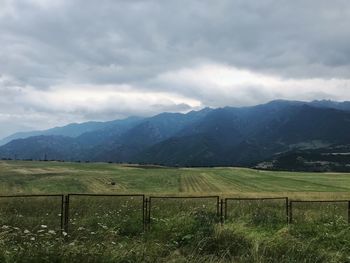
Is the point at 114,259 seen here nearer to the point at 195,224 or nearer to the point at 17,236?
the point at 17,236

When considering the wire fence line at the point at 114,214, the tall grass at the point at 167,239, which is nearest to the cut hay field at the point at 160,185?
the wire fence line at the point at 114,214

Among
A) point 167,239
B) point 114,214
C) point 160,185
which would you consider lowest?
point 160,185

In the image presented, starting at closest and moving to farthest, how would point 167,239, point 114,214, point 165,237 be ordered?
point 167,239 → point 165,237 → point 114,214

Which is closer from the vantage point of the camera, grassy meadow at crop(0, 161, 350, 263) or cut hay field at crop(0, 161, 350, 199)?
grassy meadow at crop(0, 161, 350, 263)

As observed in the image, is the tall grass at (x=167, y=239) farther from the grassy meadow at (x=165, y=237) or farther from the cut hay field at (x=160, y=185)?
the cut hay field at (x=160, y=185)

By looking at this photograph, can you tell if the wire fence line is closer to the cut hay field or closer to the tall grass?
the tall grass

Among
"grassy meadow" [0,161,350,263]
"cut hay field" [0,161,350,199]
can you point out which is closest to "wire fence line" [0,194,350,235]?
"grassy meadow" [0,161,350,263]

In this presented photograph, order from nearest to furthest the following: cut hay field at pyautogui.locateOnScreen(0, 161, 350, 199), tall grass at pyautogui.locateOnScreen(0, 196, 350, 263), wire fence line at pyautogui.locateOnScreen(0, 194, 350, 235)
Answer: tall grass at pyautogui.locateOnScreen(0, 196, 350, 263) → wire fence line at pyautogui.locateOnScreen(0, 194, 350, 235) → cut hay field at pyautogui.locateOnScreen(0, 161, 350, 199)

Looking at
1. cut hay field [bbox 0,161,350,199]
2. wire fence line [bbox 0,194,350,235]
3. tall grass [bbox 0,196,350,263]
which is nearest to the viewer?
tall grass [bbox 0,196,350,263]

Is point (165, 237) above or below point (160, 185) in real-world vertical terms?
above

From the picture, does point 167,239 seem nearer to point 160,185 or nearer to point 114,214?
point 114,214

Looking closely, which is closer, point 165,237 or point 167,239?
point 167,239

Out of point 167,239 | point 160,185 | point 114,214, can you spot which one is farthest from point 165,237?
point 160,185

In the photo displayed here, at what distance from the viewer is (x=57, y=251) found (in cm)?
1076
